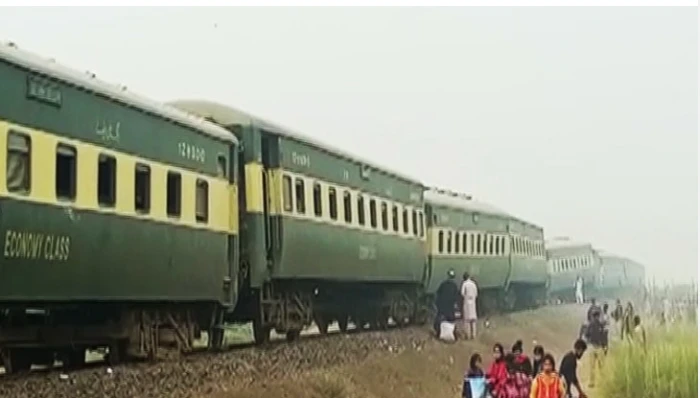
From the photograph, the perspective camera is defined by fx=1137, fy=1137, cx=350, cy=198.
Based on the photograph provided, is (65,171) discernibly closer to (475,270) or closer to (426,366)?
(426,366)

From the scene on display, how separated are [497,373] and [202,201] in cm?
187

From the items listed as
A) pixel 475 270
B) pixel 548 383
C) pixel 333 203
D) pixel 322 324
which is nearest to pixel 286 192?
pixel 333 203

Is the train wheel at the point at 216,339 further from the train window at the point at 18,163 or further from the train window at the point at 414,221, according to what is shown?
the train window at the point at 18,163

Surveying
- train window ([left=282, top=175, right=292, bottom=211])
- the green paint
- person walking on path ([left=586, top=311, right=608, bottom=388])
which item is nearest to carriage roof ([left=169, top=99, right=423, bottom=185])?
the green paint

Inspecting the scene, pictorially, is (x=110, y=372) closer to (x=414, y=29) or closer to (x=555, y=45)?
(x=414, y=29)

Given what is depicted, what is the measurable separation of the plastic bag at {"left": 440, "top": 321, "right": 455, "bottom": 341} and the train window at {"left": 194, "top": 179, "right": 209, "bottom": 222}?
1.55 metres

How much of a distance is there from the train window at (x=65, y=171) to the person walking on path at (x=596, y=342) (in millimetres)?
3101

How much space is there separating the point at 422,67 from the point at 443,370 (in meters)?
1.70

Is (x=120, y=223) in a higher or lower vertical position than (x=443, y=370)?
higher

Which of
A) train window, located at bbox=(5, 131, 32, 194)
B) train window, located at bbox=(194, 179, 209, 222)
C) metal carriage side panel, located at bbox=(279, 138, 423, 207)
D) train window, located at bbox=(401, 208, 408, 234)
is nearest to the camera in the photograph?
train window, located at bbox=(5, 131, 32, 194)

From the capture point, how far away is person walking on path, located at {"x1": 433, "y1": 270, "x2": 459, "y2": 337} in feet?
22.6

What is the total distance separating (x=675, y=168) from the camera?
6477mm

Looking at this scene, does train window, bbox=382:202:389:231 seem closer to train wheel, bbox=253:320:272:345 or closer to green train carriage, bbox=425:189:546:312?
green train carriage, bbox=425:189:546:312

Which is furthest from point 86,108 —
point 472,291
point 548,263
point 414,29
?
point 548,263
